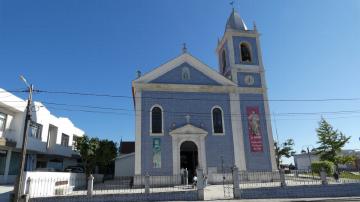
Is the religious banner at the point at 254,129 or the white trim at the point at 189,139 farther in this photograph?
the religious banner at the point at 254,129

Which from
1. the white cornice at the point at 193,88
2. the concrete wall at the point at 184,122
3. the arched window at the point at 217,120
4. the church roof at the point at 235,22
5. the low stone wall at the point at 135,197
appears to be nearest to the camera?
the low stone wall at the point at 135,197

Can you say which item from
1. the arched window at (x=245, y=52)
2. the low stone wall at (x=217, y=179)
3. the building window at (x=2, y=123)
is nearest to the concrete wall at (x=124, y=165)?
the building window at (x=2, y=123)

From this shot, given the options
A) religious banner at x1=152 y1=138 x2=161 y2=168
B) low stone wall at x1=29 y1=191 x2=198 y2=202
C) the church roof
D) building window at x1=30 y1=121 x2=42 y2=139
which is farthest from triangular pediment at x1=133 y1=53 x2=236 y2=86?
building window at x1=30 y1=121 x2=42 y2=139

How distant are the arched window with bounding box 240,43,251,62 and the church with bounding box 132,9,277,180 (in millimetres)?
960

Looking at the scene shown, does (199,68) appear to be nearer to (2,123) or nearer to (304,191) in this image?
(304,191)

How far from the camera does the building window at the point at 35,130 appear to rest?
99.0ft

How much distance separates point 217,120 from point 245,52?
8.51 metres

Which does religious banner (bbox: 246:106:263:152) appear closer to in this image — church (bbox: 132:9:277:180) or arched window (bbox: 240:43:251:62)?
church (bbox: 132:9:277:180)

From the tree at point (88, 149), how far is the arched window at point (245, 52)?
1712 cm

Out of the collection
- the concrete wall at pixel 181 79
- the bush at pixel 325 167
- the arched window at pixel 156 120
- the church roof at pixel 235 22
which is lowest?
the bush at pixel 325 167

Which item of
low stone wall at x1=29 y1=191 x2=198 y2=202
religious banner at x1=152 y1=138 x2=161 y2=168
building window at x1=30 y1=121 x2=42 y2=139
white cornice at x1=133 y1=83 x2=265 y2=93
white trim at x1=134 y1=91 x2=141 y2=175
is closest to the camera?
low stone wall at x1=29 y1=191 x2=198 y2=202

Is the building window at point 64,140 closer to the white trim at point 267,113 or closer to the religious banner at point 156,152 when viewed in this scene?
the religious banner at point 156,152

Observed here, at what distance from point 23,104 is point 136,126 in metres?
13.7

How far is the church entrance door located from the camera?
2419 centimetres
